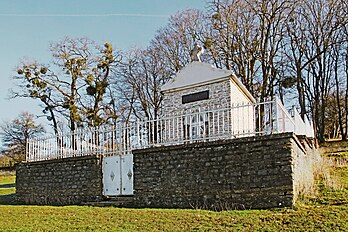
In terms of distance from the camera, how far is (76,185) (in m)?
13.4

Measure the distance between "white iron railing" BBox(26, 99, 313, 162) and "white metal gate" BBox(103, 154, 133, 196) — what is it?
0.82 ft

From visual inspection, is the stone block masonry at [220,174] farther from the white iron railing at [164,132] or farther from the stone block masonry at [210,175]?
the white iron railing at [164,132]

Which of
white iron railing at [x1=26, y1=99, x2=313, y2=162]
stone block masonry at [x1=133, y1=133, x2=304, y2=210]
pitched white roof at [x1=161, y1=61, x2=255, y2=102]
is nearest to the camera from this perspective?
stone block masonry at [x1=133, y1=133, x2=304, y2=210]

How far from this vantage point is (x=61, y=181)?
45.5 ft

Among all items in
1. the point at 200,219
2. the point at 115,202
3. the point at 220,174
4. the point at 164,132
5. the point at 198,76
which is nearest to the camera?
the point at 200,219

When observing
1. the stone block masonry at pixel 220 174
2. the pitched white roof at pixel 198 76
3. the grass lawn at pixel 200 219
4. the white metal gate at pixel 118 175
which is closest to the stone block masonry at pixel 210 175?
the stone block masonry at pixel 220 174

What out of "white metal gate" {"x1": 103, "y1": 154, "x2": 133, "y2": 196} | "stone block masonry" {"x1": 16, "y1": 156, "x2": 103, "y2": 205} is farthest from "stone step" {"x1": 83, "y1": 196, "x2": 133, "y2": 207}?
"stone block masonry" {"x1": 16, "y1": 156, "x2": 103, "y2": 205}

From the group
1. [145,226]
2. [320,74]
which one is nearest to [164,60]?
[320,74]

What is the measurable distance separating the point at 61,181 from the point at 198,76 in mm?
6490

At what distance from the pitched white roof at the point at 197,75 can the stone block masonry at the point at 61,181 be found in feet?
16.7

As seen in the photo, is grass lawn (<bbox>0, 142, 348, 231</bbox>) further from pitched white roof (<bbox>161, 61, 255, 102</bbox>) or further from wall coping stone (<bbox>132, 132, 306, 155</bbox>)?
pitched white roof (<bbox>161, 61, 255, 102</bbox>)

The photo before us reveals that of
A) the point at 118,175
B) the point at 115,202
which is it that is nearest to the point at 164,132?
the point at 118,175

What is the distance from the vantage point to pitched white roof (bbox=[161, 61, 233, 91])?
16153 millimetres

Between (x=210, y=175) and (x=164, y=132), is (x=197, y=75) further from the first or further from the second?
(x=210, y=175)
